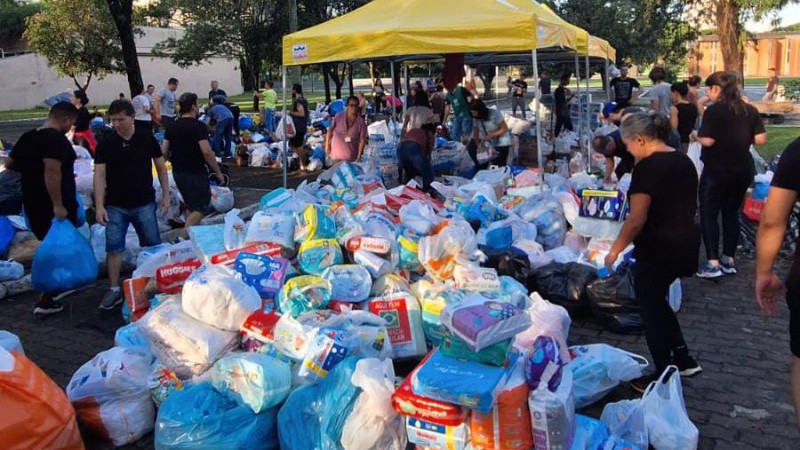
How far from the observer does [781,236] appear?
2434 mm

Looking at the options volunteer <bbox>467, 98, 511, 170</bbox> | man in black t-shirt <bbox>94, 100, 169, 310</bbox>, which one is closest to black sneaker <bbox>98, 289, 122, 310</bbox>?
man in black t-shirt <bbox>94, 100, 169, 310</bbox>

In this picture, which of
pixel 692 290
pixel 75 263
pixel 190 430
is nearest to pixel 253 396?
pixel 190 430

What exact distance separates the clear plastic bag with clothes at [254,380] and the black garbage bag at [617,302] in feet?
8.05

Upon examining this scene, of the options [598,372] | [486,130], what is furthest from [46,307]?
[486,130]

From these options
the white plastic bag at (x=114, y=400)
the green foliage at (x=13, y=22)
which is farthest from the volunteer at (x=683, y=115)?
the green foliage at (x=13, y=22)

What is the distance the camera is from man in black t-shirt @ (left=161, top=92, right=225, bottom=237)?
582 centimetres

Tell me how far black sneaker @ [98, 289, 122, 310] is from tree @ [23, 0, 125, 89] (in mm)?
29874

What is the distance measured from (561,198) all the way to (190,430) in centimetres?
455

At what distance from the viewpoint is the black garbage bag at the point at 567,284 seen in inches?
187

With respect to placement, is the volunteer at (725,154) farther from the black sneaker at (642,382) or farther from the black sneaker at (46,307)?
the black sneaker at (46,307)

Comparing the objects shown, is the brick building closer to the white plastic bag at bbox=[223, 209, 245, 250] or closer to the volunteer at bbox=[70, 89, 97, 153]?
the volunteer at bbox=[70, 89, 97, 153]

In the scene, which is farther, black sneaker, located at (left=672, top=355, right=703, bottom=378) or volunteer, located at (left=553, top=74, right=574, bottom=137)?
volunteer, located at (left=553, top=74, right=574, bottom=137)

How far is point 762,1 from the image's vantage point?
1831 centimetres

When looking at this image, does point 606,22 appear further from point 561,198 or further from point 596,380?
point 596,380
